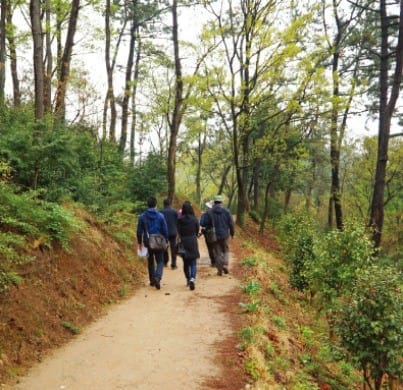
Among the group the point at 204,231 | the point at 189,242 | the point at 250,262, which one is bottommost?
the point at 250,262

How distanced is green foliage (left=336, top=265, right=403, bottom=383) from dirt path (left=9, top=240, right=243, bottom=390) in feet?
6.38

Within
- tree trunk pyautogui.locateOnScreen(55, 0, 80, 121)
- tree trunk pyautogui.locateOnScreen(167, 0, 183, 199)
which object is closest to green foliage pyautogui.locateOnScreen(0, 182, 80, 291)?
tree trunk pyautogui.locateOnScreen(55, 0, 80, 121)

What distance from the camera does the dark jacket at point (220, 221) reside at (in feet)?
33.0

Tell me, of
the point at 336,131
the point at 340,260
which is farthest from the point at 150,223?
the point at 336,131

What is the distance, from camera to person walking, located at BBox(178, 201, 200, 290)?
884cm

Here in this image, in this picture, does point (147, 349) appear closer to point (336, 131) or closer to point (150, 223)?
point (150, 223)

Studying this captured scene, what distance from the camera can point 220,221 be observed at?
399 inches

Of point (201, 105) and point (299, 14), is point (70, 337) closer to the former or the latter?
point (201, 105)

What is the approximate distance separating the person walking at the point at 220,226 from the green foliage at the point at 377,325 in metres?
4.35

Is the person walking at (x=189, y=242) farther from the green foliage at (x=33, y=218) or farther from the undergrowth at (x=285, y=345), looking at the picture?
the green foliage at (x=33, y=218)

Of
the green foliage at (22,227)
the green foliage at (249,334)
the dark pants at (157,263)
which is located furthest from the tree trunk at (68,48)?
the green foliage at (249,334)

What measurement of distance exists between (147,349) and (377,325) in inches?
132

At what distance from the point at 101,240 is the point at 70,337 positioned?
374 cm

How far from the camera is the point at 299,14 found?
17531 millimetres
